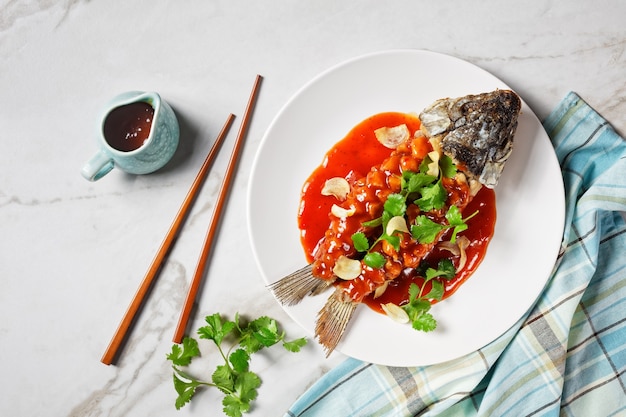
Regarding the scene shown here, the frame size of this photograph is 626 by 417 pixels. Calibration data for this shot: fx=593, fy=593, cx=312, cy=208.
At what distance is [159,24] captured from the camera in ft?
10.8

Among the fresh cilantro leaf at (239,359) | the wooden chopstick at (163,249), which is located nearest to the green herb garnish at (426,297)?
the fresh cilantro leaf at (239,359)

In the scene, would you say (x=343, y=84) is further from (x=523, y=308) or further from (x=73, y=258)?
(x=73, y=258)

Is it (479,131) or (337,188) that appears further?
(337,188)

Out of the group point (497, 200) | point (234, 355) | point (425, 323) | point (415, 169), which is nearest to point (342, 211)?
point (415, 169)

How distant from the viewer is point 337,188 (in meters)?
3.02

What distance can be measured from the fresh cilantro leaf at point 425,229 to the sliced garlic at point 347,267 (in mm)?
308

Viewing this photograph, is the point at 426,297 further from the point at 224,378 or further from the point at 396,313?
the point at 224,378

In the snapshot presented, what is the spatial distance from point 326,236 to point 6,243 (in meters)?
1.85

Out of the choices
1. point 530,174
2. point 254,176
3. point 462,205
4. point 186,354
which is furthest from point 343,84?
point 186,354

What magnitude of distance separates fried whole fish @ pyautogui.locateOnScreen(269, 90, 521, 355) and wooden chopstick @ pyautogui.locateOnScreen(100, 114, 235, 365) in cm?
71

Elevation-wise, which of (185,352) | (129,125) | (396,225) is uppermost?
(129,125)

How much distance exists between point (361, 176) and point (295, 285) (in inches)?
25.8

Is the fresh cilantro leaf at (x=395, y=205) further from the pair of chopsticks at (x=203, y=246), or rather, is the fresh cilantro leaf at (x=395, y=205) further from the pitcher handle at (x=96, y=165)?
the pitcher handle at (x=96, y=165)

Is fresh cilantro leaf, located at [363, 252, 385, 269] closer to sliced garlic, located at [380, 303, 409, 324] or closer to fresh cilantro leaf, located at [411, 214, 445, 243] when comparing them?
fresh cilantro leaf, located at [411, 214, 445, 243]
